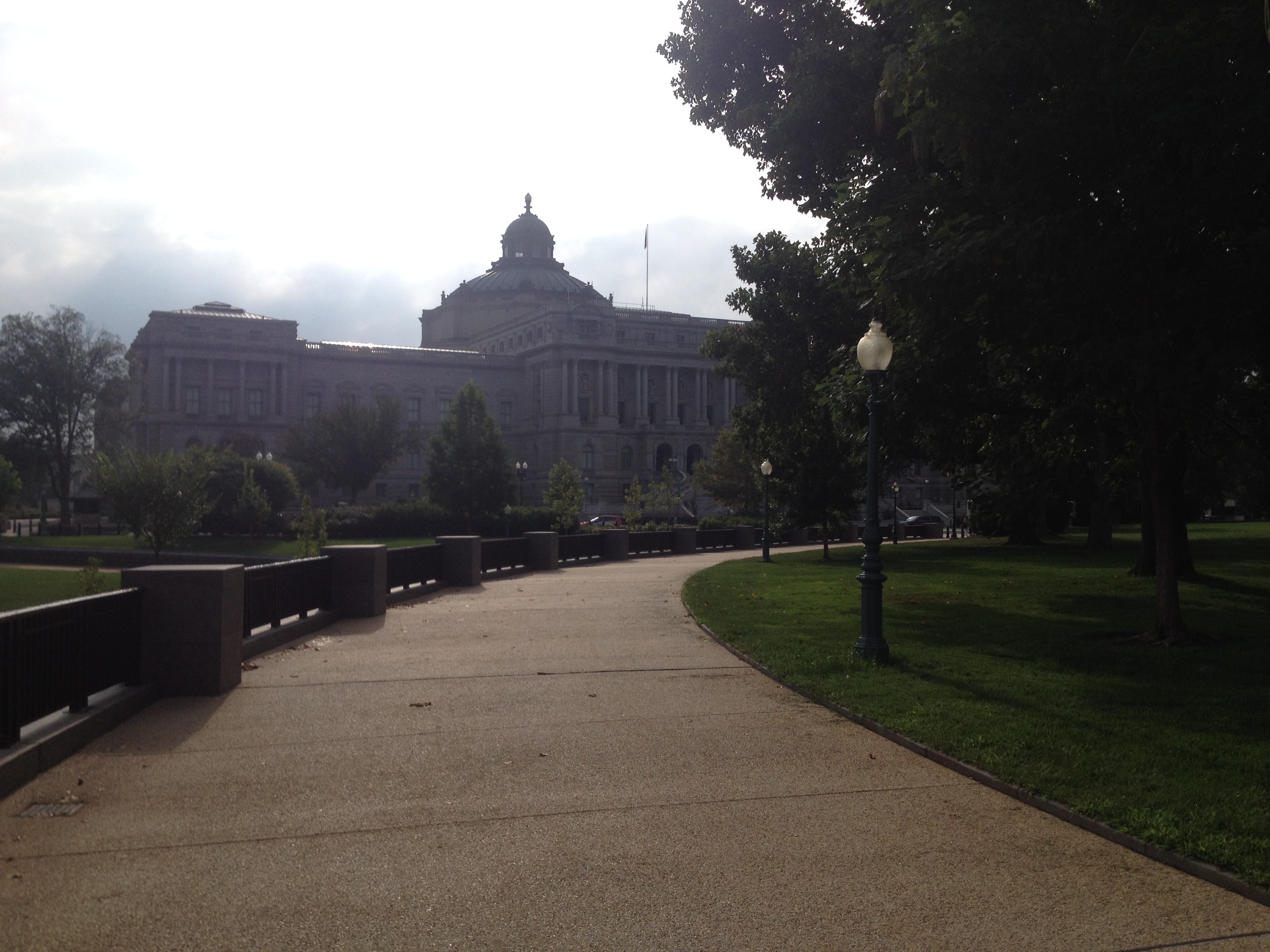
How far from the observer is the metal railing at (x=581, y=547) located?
37.3m

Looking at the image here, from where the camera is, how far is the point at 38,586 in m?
31.1

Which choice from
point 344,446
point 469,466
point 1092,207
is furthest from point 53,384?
point 1092,207

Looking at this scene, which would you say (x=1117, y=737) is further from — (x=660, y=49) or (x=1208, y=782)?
(x=660, y=49)

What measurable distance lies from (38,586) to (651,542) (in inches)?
867

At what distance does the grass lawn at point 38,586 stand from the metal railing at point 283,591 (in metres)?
7.72

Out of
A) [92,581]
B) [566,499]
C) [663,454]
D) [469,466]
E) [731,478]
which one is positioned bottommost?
[92,581]

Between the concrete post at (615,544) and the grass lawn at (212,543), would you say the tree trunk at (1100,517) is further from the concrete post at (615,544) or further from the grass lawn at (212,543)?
the grass lawn at (212,543)

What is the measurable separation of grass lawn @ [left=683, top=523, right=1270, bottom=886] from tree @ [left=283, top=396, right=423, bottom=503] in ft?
208

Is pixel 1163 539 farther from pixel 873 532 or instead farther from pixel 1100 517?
pixel 1100 517

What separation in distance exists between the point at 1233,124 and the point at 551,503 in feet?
163

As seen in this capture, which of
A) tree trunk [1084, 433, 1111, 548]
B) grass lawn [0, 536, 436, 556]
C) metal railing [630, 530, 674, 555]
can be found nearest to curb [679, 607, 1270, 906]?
tree trunk [1084, 433, 1111, 548]

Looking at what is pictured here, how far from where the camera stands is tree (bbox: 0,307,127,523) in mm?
76125

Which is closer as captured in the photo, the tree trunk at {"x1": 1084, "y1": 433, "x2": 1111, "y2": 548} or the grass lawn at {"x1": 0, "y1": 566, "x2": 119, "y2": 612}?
the grass lawn at {"x1": 0, "y1": 566, "x2": 119, "y2": 612}

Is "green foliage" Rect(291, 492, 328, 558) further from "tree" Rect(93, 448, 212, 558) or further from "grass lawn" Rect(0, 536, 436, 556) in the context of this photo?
"grass lawn" Rect(0, 536, 436, 556)
